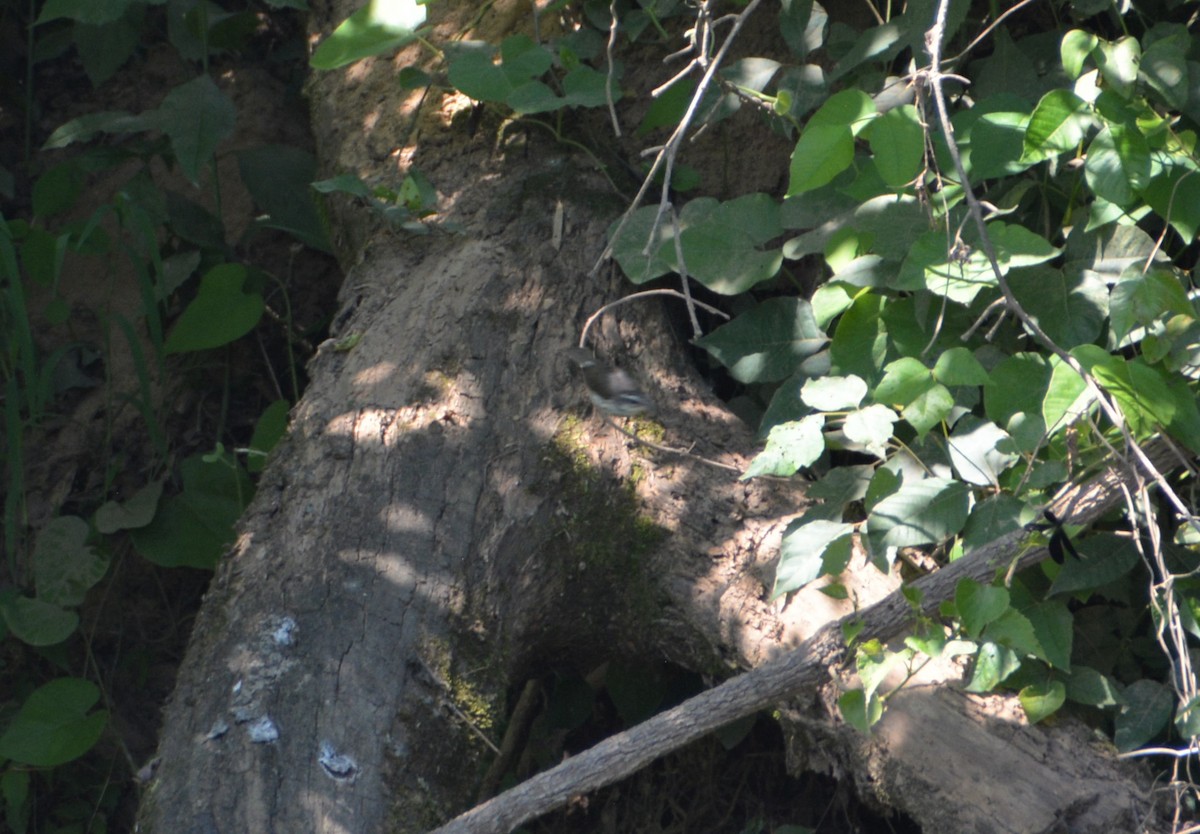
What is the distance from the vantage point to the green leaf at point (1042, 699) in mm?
1545

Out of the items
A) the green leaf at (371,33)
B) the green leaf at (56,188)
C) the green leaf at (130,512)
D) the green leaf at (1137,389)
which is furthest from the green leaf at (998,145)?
the green leaf at (56,188)

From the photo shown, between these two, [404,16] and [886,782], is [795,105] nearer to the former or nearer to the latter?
[404,16]

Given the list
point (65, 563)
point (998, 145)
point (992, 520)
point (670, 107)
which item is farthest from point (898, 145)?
point (65, 563)

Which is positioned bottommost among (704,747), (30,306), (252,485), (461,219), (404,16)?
(704,747)

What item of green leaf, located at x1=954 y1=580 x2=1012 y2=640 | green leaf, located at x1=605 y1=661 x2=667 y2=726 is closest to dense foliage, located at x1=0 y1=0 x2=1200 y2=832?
green leaf, located at x1=954 y1=580 x2=1012 y2=640

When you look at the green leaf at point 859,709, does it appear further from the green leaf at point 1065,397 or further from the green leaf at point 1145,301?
the green leaf at point 1145,301

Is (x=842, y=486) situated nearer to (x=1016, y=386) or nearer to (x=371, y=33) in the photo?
(x=1016, y=386)

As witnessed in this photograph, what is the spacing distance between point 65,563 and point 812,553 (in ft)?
5.69

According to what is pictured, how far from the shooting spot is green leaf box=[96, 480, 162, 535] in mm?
2482

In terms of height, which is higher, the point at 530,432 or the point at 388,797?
the point at 530,432

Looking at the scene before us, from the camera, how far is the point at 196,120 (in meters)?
2.61

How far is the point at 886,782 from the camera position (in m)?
1.60

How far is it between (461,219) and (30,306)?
140 centimetres

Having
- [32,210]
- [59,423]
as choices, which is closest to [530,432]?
[59,423]
